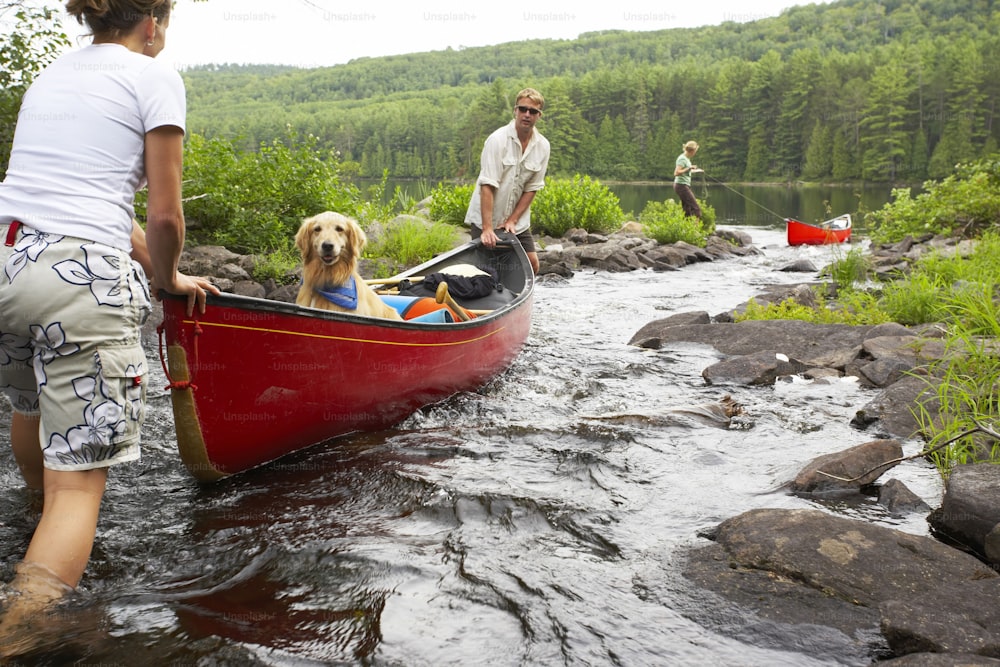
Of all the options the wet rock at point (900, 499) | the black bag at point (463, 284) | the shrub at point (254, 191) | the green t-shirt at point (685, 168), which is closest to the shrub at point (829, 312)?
the black bag at point (463, 284)

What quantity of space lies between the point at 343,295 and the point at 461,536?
2375mm

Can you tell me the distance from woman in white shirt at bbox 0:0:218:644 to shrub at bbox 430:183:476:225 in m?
15.3

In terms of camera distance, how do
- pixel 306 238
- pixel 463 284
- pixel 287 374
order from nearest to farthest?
1. pixel 287 374
2. pixel 306 238
3. pixel 463 284

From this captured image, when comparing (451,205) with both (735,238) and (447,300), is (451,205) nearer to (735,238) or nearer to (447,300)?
(735,238)

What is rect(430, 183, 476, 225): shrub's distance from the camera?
18297mm

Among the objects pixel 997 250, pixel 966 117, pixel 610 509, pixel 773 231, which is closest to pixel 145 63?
pixel 610 509

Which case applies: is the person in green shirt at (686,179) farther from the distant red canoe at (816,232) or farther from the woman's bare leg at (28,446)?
the woman's bare leg at (28,446)

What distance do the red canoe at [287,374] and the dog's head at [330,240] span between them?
84 cm

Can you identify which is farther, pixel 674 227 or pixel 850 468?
pixel 674 227

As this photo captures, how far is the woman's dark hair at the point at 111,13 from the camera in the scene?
8.81 feet

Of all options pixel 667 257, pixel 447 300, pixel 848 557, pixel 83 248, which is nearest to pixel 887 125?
pixel 667 257

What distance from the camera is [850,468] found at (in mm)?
4609

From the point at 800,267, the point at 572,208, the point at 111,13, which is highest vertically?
the point at 111,13

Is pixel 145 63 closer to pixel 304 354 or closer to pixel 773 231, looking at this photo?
pixel 304 354
